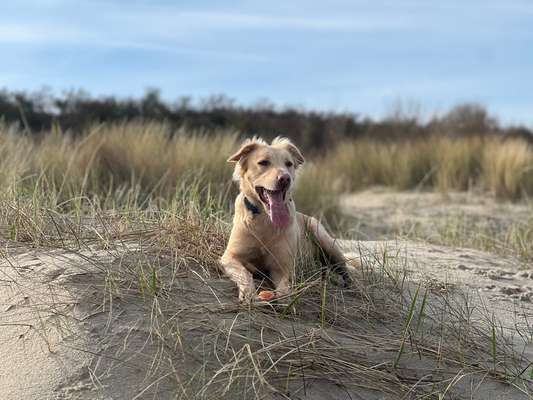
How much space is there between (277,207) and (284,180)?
18cm

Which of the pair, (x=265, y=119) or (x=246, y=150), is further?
(x=265, y=119)

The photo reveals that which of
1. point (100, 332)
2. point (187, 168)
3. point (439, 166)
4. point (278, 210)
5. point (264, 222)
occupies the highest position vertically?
point (278, 210)

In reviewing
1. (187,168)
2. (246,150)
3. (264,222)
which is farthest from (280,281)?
(187,168)

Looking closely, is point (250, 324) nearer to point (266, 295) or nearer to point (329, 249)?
point (266, 295)

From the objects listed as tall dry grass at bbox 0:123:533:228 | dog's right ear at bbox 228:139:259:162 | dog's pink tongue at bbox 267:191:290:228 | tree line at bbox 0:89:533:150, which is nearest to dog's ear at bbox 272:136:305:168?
dog's right ear at bbox 228:139:259:162

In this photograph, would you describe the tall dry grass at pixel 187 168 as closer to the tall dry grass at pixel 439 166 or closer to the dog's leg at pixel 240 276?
the tall dry grass at pixel 439 166

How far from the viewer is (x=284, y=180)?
13.1 feet

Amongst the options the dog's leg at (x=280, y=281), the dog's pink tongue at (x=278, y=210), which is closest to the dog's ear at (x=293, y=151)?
the dog's pink tongue at (x=278, y=210)

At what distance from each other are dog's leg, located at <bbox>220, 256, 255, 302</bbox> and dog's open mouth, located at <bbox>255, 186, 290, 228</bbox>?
34cm

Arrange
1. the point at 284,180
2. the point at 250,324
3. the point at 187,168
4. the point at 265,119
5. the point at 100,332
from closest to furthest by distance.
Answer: the point at 100,332, the point at 250,324, the point at 284,180, the point at 187,168, the point at 265,119

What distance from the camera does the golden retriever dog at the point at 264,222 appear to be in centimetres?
406

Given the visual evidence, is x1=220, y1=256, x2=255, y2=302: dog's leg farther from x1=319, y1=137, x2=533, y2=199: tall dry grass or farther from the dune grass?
x1=319, y1=137, x2=533, y2=199: tall dry grass

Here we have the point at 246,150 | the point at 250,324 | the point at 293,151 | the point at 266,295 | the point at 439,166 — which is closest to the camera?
the point at 250,324

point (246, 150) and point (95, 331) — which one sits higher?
point (246, 150)
